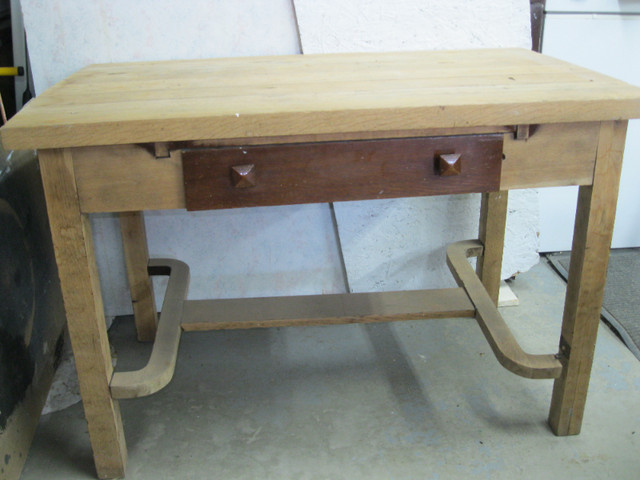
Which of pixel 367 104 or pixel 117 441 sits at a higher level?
pixel 367 104

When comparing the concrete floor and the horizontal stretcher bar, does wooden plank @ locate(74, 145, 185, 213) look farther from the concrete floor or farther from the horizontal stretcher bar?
the concrete floor

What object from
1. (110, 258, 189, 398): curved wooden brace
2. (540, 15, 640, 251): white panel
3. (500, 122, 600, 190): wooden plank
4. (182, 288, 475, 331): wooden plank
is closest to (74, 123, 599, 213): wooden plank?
(500, 122, 600, 190): wooden plank

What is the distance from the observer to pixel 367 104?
1172mm

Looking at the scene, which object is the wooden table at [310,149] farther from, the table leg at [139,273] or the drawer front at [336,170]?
the table leg at [139,273]

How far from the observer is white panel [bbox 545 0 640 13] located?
82.1 inches

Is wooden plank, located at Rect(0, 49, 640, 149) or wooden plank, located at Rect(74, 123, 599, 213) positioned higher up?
wooden plank, located at Rect(0, 49, 640, 149)

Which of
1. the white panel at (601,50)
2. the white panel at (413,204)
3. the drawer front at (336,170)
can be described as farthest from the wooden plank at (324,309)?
the white panel at (601,50)

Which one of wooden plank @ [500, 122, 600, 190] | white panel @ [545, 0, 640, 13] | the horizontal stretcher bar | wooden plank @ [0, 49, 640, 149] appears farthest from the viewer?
white panel @ [545, 0, 640, 13]

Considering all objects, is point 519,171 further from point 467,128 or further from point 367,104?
point 367,104

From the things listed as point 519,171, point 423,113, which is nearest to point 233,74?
point 423,113

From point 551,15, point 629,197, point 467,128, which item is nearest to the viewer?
point 467,128

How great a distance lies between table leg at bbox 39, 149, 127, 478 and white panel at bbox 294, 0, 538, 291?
0.91 metres

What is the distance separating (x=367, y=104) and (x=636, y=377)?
3.95ft

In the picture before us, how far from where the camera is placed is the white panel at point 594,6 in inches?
82.1
